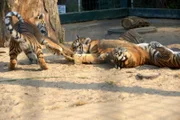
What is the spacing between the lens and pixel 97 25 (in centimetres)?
1236

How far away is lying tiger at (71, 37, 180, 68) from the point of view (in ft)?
19.1

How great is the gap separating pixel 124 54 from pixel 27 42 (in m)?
1.21

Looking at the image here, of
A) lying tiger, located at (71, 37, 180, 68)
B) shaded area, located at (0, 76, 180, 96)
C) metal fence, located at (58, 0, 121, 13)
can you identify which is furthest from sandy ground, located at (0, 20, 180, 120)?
metal fence, located at (58, 0, 121, 13)

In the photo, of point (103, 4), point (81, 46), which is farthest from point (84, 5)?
point (81, 46)

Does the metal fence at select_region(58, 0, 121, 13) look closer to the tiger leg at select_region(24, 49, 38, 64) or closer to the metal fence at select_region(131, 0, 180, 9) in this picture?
the metal fence at select_region(131, 0, 180, 9)

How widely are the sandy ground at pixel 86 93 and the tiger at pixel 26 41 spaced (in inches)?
6.8

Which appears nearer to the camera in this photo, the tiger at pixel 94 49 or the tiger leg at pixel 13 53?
the tiger leg at pixel 13 53

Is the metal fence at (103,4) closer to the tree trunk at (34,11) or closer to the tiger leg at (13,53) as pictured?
the tree trunk at (34,11)

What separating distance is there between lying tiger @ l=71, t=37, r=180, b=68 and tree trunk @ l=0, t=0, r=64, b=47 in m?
1.31

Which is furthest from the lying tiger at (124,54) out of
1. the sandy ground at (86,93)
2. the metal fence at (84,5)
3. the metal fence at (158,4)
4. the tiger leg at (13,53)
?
the metal fence at (158,4)

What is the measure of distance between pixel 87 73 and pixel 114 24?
6.99 meters

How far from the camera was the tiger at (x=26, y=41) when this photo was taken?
582 centimetres

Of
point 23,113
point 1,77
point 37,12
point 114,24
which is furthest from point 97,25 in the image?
point 23,113

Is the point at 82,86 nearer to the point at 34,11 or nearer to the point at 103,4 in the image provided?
the point at 34,11
